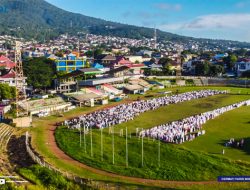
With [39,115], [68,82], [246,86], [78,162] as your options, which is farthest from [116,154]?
[246,86]

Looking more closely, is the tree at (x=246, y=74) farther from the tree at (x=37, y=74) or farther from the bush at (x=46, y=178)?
the bush at (x=46, y=178)

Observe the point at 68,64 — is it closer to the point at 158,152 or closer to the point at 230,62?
the point at 230,62

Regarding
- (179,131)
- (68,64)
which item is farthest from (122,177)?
(68,64)

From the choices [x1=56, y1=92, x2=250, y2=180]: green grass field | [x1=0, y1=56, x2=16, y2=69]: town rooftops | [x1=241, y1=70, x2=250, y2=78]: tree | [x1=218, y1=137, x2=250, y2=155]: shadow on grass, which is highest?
[x1=0, y1=56, x2=16, y2=69]: town rooftops

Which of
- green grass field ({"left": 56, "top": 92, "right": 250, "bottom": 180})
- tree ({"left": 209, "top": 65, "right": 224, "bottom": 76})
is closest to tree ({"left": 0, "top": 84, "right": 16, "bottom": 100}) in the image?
green grass field ({"left": 56, "top": 92, "right": 250, "bottom": 180})

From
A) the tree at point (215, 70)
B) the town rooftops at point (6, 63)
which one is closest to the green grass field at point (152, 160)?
Answer: the town rooftops at point (6, 63)

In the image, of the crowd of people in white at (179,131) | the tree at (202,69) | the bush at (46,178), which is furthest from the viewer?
the tree at (202,69)

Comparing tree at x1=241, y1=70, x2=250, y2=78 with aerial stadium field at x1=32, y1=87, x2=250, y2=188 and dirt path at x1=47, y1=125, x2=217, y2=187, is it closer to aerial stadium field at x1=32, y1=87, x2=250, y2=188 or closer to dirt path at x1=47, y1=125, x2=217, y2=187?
aerial stadium field at x1=32, y1=87, x2=250, y2=188

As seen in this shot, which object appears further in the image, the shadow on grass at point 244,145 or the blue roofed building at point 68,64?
the blue roofed building at point 68,64
